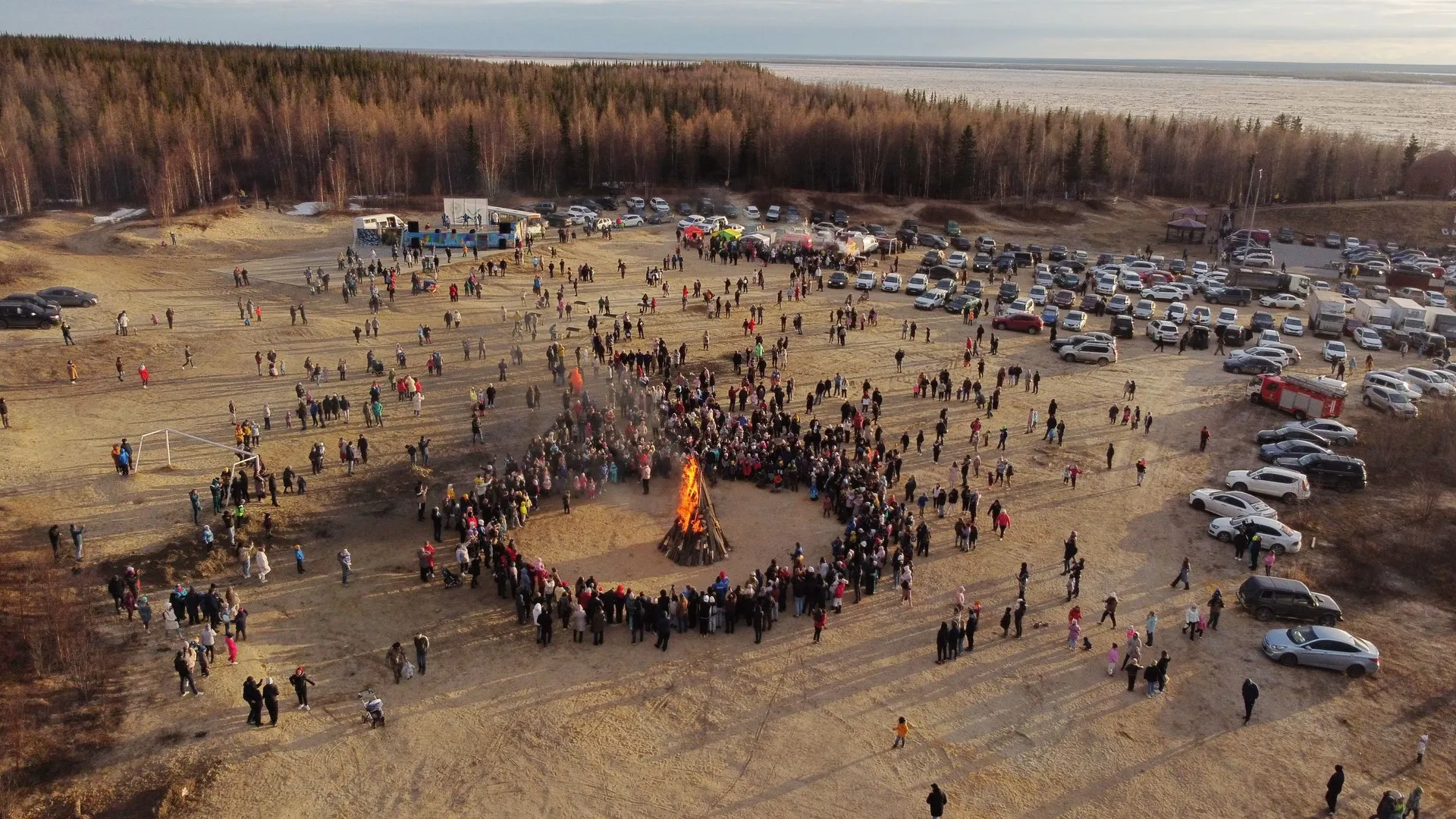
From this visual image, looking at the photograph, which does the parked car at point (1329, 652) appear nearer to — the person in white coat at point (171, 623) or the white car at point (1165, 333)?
the person in white coat at point (171, 623)

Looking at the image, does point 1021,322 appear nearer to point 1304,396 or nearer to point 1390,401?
point 1304,396

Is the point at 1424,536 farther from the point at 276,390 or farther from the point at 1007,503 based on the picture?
the point at 276,390

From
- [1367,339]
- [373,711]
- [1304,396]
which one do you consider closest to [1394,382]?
[1304,396]

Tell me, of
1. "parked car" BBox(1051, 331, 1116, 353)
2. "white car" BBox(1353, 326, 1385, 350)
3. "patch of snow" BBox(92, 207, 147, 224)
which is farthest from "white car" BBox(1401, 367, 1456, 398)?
"patch of snow" BBox(92, 207, 147, 224)

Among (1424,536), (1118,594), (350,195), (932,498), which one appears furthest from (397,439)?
(350,195)

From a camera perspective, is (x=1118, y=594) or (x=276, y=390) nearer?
(x=1118, y=594)
